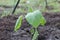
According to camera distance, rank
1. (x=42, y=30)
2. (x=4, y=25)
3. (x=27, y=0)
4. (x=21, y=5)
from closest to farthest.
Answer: (x=42, y=30)
(x=4, y=25)
(x=21, y=5)
(x=27, y=0)

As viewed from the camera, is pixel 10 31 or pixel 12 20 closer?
pixel 10 31

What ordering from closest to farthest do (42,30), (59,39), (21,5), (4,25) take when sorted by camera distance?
(59,39) → (42,30) → (4,25) → (21,5)

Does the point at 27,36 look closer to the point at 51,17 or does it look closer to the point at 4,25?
the point at 4,25

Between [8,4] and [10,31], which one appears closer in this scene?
[10,31]

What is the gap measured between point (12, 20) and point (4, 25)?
26 centimetres

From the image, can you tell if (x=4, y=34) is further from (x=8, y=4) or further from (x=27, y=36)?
(x=8, y=4)

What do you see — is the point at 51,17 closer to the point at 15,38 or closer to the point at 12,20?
the point at 12,20

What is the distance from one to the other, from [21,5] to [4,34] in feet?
7.05

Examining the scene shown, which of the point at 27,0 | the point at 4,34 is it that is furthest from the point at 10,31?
the point at 27,0

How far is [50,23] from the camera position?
2.61 meters

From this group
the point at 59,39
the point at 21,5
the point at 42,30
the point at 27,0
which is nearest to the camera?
the point at 59,39

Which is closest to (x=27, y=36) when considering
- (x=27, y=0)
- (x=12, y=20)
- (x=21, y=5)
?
(x=12, y=20)

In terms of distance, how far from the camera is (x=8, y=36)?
224 centimetres

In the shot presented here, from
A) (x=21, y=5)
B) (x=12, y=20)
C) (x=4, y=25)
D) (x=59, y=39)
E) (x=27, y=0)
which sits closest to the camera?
(x=59, y=39)
